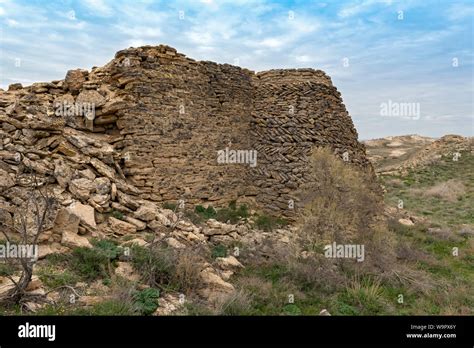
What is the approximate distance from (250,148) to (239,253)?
144 inches

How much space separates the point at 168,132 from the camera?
844 cm

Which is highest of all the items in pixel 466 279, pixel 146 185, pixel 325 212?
pixel 146 185

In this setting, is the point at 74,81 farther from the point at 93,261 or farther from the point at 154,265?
the point at 154,265

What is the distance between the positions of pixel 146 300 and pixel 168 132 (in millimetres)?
4282

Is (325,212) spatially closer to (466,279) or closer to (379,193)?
(466,279)

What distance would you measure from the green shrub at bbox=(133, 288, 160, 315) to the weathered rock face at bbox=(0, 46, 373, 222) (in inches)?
70.7

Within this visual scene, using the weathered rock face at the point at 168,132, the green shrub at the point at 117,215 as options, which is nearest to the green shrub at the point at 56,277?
the weathered rock face at the point at 168,132

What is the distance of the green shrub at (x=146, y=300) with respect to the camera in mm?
4855

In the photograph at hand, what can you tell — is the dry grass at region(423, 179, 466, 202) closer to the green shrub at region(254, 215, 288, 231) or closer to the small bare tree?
the green shrub at region(254, 215, 288, 231)

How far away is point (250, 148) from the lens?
33.8 feet

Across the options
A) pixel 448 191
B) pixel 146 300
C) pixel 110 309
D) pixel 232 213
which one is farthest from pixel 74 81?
pixel 448 191

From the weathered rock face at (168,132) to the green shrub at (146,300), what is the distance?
180 cm

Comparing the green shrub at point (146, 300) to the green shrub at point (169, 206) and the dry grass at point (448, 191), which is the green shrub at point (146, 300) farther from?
the dry grass at point (448, 191)
